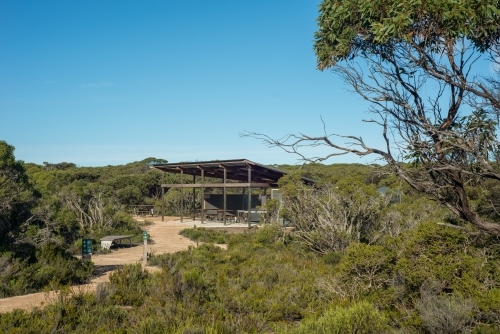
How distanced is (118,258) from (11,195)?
15.6 feet

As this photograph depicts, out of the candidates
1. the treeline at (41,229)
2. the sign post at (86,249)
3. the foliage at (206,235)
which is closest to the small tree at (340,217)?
the foliage at (206,235)

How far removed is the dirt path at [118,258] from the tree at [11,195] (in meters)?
2.75

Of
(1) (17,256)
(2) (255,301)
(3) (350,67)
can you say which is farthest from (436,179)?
(1) (17,256)

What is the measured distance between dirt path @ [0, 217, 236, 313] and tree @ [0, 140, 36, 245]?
2.75 metres

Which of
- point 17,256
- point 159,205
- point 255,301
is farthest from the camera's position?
point 159,205

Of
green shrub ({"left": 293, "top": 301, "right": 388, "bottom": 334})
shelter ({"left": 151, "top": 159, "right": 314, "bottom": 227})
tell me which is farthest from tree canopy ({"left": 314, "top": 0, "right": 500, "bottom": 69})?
shelter ({"left": 151, "top": 159, "right": 314, "bottom": 227})

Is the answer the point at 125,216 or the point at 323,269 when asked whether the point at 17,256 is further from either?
the point at 125,216

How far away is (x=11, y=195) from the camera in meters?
12.6

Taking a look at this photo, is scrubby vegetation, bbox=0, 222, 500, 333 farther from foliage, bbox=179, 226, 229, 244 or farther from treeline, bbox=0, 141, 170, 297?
foliage, bbox=179, 226, 229, 244

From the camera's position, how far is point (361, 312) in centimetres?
586

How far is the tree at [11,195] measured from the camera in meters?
12.3

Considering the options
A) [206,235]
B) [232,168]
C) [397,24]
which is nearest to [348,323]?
[397,24]

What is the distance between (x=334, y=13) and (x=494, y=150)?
3239 mm

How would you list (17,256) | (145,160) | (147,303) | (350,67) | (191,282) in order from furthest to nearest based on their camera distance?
(145,160) < (17,256) < (191,282) < (147,303) < (350,67)
